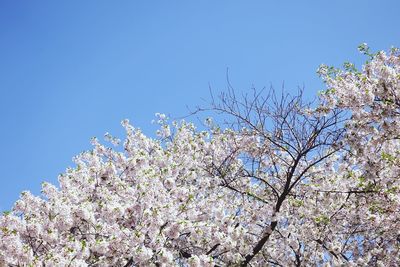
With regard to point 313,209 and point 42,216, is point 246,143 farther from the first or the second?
point 42,216

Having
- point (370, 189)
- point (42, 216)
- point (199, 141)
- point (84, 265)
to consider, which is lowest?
point (84, 265)

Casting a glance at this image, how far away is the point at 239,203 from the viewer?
12.4m

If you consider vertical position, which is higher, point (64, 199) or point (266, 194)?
point (266, 194)

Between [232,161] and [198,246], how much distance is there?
3.43 metres

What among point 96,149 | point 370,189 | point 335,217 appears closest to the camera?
point 370,189

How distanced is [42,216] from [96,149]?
591 cm

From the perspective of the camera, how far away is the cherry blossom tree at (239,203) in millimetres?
8203

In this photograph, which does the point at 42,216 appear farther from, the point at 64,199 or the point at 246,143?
the point at 246,143

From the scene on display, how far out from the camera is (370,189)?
9609mm

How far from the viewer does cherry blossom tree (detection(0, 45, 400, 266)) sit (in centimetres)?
820

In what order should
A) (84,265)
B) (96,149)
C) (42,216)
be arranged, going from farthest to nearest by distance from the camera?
(96,149)
(42,216)
(84,265)

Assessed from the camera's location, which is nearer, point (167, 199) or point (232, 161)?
point (167, 199)

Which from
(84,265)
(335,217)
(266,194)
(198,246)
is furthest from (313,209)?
(84,265)

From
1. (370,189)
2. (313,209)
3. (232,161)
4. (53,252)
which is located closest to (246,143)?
(232,161)
